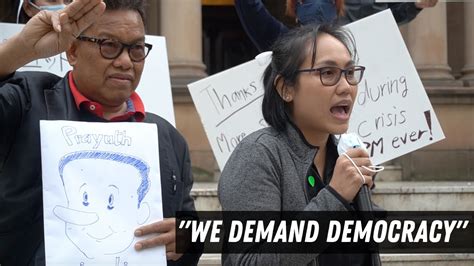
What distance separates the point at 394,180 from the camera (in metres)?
10.8

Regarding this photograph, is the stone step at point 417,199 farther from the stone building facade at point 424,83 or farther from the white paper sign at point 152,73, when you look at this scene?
the stone building facade at point 424,83

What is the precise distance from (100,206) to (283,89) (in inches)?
25.2

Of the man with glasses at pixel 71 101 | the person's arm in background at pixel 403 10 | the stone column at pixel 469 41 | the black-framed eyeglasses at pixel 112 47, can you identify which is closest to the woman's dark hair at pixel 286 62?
the man with glasses at pixel 71 101

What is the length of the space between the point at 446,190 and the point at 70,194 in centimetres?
421

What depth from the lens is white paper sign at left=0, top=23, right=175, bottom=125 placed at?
3.99m

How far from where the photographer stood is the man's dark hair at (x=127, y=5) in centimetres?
230

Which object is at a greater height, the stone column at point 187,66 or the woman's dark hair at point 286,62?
the woman's dark hair at point 286,62

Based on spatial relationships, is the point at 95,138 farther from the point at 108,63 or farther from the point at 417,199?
the point at 417,199

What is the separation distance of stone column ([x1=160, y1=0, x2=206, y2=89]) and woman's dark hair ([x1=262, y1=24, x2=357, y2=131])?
910cm

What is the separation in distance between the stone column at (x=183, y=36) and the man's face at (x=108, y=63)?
9208 millimetres

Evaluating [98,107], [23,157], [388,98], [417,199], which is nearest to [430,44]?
[417,199]

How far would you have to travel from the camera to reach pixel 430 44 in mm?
12125

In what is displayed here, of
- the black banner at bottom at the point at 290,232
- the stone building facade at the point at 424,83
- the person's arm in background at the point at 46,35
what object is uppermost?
the person's arm in background at the point at 46,35

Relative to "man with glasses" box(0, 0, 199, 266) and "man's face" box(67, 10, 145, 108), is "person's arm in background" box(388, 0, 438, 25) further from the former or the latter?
"man's face" box(67, 10, 145, 108)
